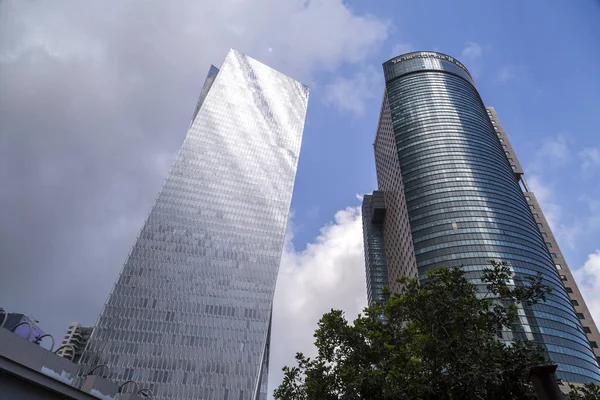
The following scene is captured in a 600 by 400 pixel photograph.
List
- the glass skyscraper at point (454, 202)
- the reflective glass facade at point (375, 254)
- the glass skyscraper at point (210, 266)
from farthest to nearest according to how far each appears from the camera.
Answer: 1. the reflective glass facade at point (375, 254)
2. the glass skyscraper at point (454, 202)
3. the glass skyscraper at point (210, 266)

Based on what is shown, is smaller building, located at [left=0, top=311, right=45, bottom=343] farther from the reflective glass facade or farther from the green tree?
the reflective glass facade

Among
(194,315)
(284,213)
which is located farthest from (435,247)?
(194,315)

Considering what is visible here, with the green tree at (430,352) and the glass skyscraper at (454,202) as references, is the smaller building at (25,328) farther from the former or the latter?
the glass skyscraper at (454,202)

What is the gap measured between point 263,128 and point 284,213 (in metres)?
27.5

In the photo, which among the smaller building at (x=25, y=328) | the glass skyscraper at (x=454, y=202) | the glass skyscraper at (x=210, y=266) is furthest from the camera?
the glass skyscraper at (x=454, y=202)

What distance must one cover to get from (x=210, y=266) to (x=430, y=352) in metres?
62.6

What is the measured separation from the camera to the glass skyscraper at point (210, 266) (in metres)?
60.3

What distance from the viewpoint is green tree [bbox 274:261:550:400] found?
48.4 feet

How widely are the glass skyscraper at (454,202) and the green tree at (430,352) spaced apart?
36694 mm

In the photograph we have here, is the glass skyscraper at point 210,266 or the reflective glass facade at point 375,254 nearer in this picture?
the glass skyscraper at point 210,266

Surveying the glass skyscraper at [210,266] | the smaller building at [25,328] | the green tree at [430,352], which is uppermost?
the glass skyscraper at [210,266]

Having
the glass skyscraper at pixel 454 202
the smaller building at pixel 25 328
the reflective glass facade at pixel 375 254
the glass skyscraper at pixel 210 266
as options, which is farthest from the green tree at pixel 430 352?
the reflective glass facade at pixel 375 254

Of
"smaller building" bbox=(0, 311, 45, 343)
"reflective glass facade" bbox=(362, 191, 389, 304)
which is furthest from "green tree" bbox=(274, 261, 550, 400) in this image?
"reflective glass facade" bbox=(362, 191, 389, 304)

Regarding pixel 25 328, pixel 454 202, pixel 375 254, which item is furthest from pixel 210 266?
pixel 375 254
